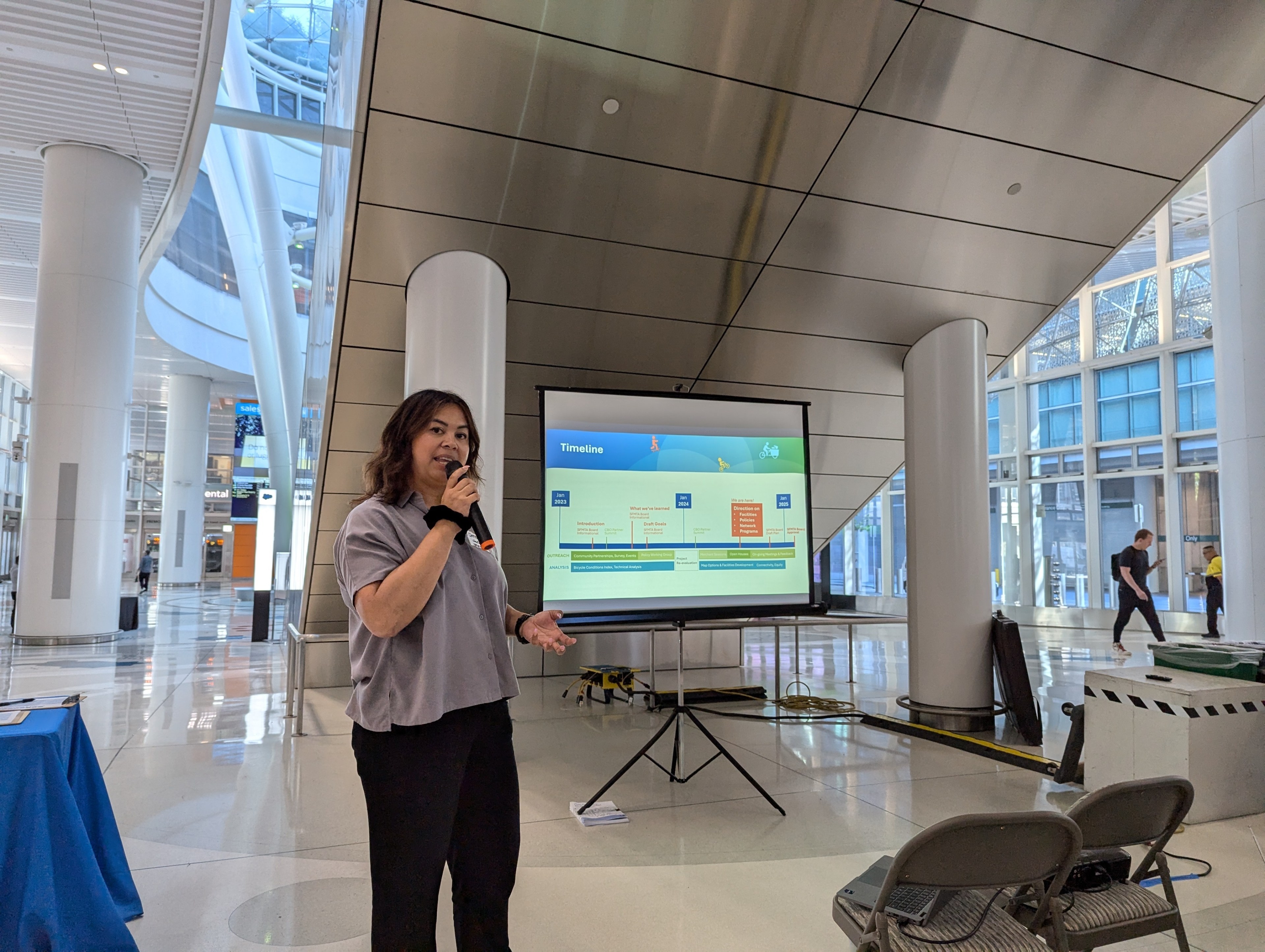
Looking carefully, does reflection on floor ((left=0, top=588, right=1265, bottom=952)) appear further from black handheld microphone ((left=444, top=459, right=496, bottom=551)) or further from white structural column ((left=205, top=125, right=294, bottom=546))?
white structural column ((left=205, top=125, right=294, bottom=546))

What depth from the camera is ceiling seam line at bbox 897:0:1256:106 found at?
4375mm

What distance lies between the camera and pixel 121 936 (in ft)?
8.35

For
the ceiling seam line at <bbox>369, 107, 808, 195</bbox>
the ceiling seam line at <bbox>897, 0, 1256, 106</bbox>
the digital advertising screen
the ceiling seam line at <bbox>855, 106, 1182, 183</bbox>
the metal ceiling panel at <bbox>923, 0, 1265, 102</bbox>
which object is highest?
the digital advertising screen

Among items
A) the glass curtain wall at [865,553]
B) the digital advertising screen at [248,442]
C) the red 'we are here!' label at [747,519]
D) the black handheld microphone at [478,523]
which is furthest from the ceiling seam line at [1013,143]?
the digital advertising screen at [248,442]

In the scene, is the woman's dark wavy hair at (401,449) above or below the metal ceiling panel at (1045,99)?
below

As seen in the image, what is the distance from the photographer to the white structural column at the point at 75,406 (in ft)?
40.3

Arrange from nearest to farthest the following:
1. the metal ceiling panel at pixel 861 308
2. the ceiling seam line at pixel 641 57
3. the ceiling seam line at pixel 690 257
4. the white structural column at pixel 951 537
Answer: the ceiling seam line at pixel 641 57, the ceiling seam line at pixel 690 257, the metal ceiling panel at pixel 861 308, the white structural column at pixel 951 537

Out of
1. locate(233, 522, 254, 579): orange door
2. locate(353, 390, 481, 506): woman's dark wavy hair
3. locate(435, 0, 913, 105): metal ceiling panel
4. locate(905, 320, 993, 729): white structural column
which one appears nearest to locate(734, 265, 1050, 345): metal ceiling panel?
locate(905, 320, 993, 729): white structural column

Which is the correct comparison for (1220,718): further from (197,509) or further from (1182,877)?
(197,509)

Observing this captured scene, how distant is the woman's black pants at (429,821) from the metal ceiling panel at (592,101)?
136 inches

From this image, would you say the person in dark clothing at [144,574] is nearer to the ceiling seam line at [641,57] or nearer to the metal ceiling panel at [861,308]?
the metal ceiling panel at [861,308]

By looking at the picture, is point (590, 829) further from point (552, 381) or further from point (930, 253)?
point (930, 253)

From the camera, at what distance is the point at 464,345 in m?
5.08

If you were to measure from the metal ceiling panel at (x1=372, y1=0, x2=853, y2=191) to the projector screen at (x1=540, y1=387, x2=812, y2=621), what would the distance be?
4.79ft
